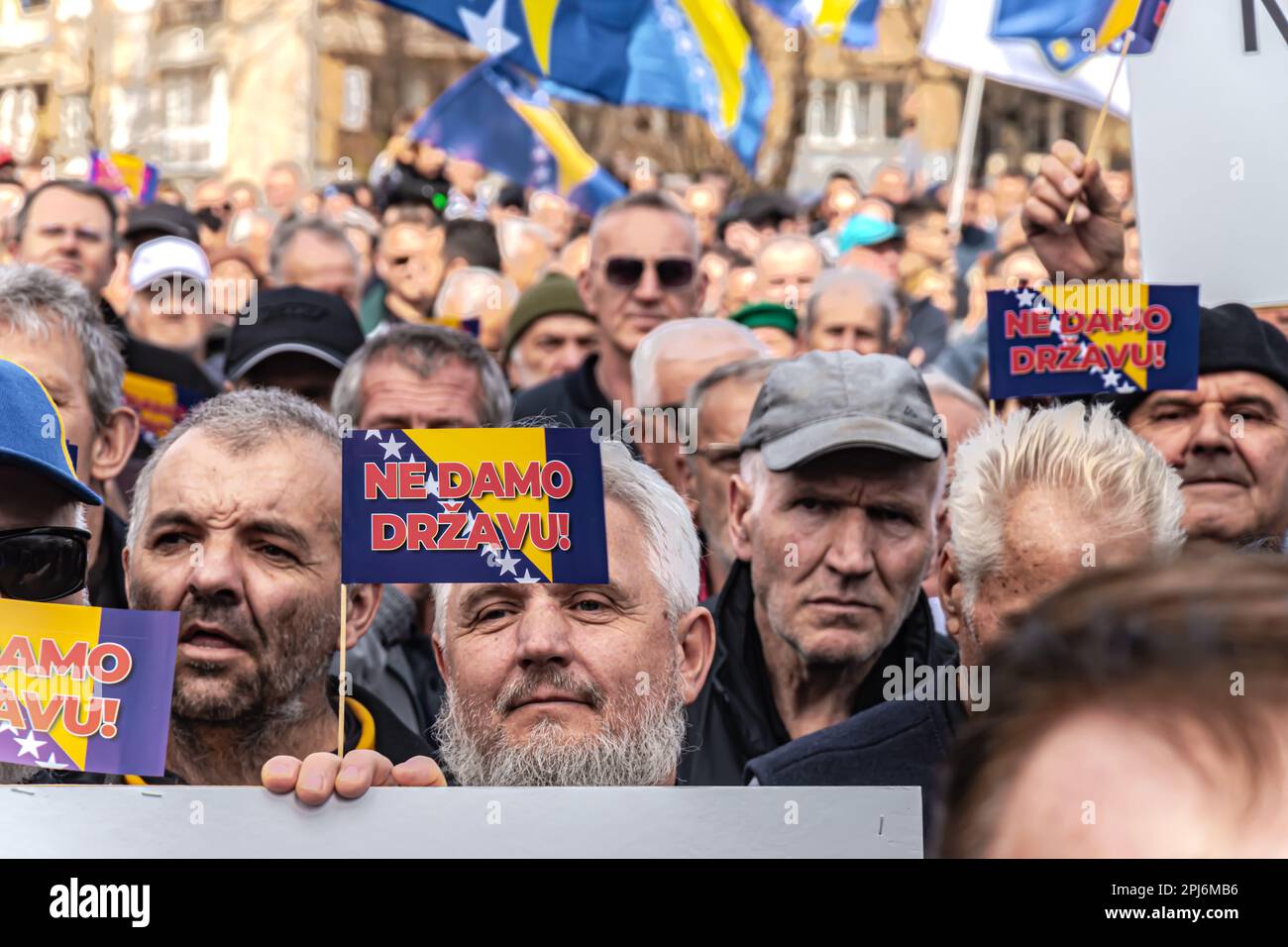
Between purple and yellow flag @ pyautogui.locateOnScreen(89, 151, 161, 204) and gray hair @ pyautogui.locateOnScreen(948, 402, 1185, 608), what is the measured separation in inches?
340

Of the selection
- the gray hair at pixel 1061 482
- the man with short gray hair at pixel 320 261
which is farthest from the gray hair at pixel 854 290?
the gray hair at pixel 1061 482

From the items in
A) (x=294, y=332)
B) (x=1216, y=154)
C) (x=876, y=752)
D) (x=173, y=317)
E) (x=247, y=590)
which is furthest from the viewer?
(x=173, y=317)

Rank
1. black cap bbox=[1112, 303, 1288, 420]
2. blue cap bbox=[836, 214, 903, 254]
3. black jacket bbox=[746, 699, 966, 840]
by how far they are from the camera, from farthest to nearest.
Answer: blue cap bbox=[836, 214, 903, 254]
black cap bbox=[1112, 303, 1288, 420]
black jacket bbox=[746, 699, 966, 840]

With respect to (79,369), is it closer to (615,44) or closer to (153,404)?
(153,404)

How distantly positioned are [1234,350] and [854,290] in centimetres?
218

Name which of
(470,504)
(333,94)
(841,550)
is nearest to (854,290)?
(841,550)

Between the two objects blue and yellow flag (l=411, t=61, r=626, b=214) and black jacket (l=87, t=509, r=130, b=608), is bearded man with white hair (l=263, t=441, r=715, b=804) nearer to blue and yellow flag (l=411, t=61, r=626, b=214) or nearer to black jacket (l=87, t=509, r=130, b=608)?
black jacket (l=87, t=509, r=130, b=608)

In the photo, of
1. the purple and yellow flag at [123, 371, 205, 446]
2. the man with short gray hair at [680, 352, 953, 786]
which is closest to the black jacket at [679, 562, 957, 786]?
the man with short gray hair at [680, 352, 953, 786]

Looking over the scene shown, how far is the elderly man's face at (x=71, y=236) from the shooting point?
546cm

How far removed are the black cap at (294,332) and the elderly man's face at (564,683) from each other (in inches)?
76.2

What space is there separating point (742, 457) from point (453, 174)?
337 inches

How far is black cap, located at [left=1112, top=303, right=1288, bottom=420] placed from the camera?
3.59m

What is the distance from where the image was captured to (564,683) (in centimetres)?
266
